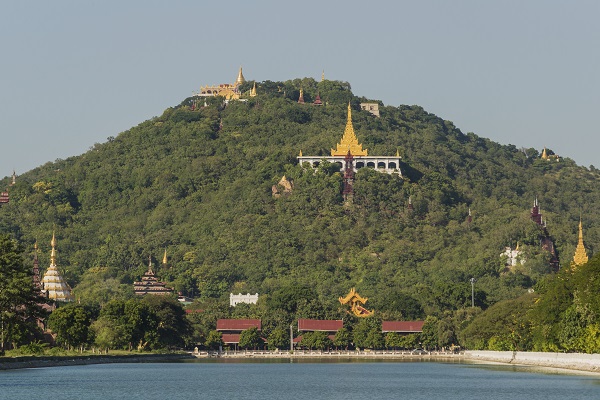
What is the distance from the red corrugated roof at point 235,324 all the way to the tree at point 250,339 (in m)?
1.49

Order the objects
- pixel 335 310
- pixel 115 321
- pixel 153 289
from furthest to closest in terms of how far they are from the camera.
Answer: pixel 153 289
pixel 335 310
pixel 115 321

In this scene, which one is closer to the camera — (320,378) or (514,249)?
(320,378)

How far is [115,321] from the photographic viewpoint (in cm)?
13212

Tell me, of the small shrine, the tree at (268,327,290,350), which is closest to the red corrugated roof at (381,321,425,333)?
the tree at (268,327,290,350)

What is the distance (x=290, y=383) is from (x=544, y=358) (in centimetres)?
2530

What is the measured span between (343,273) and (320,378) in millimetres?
90826

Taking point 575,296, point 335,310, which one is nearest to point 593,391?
point 575,296

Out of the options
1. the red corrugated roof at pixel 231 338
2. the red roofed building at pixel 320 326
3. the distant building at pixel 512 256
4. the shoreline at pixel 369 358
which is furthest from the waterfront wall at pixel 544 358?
the distant building at pixel 512 256

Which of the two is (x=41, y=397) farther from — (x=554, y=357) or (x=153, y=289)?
(x=153, y=289)

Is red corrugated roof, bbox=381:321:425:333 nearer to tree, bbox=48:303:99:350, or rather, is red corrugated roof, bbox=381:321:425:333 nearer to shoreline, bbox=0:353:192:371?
shoreline, bbox=0:353:192:371

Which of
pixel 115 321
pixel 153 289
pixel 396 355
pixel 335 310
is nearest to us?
pixel 115 321

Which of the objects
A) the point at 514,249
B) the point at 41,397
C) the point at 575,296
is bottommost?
the point at 41,397

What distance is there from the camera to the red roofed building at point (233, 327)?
158m

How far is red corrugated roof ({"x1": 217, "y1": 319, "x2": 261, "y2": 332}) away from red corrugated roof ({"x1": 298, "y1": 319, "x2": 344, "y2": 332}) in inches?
181
